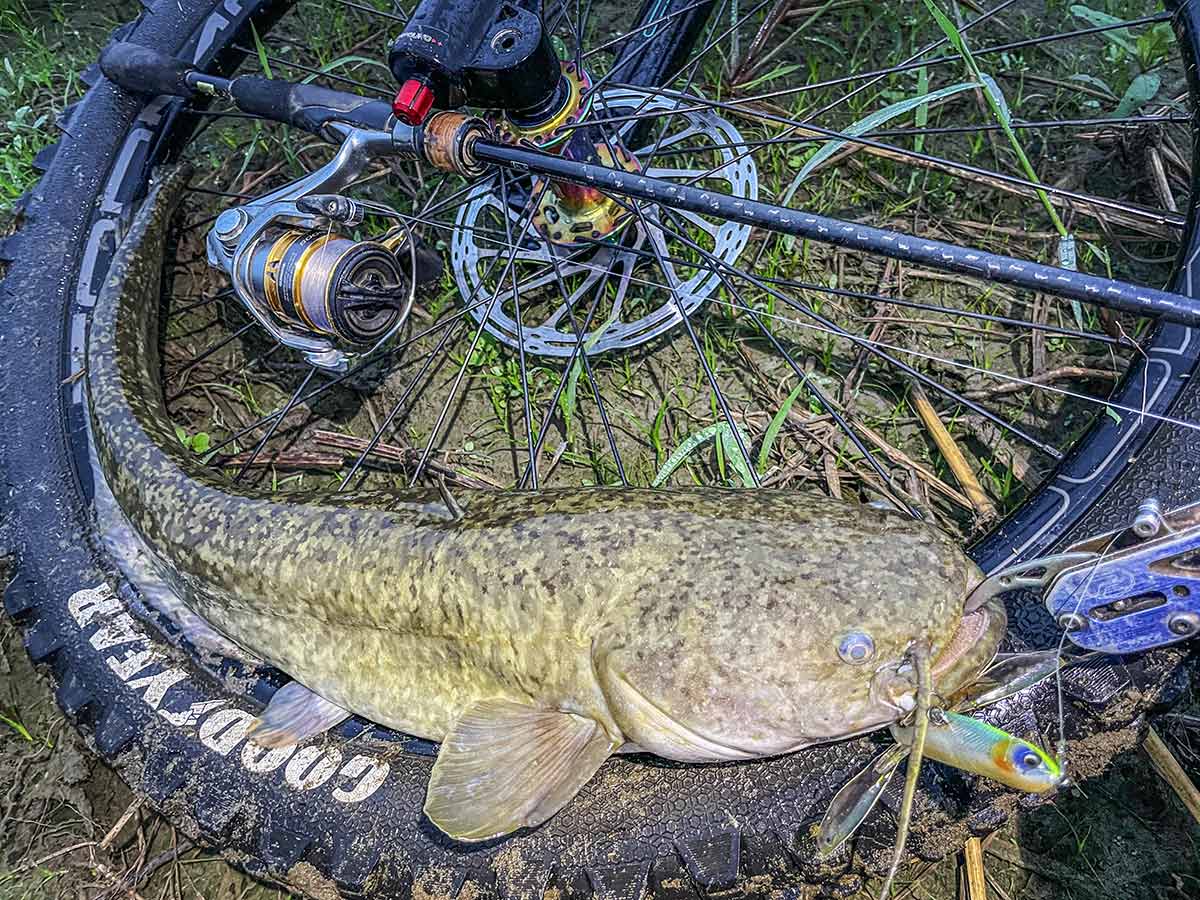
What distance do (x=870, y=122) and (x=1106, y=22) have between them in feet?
3.75

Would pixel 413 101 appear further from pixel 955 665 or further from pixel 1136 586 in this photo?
pixel 1136 586

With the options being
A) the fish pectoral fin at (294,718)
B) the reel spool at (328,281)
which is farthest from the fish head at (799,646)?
the reel spool at (328,281)

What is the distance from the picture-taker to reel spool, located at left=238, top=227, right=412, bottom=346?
264 centimetres

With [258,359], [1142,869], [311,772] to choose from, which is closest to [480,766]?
[311,772]

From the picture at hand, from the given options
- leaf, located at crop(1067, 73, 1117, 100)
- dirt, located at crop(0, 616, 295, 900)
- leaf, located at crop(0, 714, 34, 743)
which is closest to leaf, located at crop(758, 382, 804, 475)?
leaf, located at crop(1067, 73, 1117, 100)

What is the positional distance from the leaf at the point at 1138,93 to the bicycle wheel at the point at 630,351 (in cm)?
1

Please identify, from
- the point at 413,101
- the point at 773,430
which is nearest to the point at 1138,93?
the point at 773,430

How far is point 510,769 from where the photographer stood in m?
2.11

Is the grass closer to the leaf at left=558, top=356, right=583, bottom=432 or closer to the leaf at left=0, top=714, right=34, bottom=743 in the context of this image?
the leaf at left=0, top=714, right=34, bottom=743

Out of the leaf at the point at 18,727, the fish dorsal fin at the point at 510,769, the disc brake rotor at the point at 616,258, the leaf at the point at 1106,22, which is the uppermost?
the leaf at the point at 1106,22

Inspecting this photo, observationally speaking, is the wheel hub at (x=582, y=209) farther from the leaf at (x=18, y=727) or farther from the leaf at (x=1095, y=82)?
the leaf at (x=18, y=727)

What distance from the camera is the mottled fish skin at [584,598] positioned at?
1.99 metres

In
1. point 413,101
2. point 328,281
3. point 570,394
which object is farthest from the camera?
point 570,394

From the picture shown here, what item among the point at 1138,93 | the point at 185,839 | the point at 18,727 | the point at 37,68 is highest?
the point at 37,68
